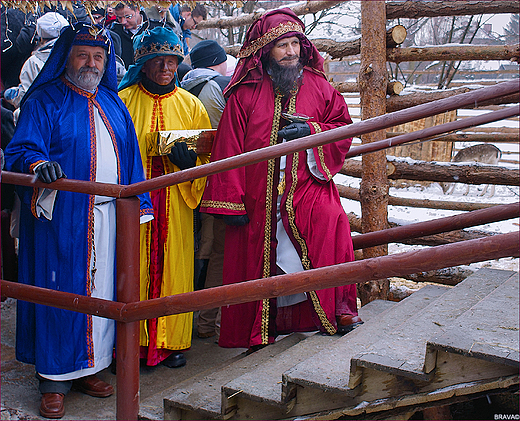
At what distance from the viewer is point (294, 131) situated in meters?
3.24

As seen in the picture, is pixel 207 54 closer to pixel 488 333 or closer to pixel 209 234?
pixel 209 234

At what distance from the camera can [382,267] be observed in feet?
6.15

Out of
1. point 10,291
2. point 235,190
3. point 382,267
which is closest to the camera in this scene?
point 382,267

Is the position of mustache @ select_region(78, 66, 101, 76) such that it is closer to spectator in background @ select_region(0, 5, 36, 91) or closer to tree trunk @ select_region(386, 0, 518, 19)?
spectator in background @ select_region(0, 5, 36, 91)

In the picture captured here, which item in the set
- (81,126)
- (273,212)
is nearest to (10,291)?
(81,126)

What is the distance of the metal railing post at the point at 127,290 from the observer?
2.52 meters

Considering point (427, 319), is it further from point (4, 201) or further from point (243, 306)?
point (4, 201)

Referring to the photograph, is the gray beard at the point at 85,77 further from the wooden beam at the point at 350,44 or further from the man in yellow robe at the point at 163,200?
the wooden beam at the point at 350,44

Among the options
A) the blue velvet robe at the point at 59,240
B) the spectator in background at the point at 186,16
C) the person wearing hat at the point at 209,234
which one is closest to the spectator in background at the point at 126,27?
the spectator in background at the point at 186,16

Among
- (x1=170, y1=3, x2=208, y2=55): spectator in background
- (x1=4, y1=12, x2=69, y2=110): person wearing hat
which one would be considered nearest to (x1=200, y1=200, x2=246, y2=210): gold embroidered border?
(x1=4, y1=12, x2=69, y2=110): person wearing hat

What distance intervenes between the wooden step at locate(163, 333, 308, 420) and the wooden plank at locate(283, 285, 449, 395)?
420 mm

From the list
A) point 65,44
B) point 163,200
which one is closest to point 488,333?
point 163,200

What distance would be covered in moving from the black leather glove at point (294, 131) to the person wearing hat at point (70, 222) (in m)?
0.90

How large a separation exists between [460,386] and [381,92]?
9.24 ft
